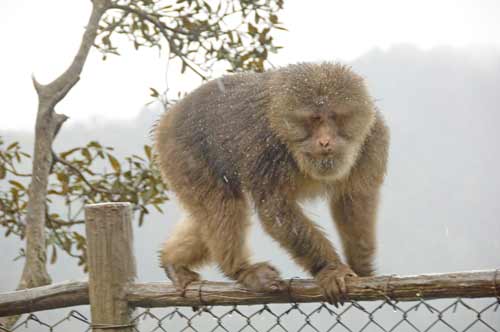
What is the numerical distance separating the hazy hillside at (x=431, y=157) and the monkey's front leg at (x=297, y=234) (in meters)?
3.78

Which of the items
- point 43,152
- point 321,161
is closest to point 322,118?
point 321,161

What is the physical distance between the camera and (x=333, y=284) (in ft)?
8.91

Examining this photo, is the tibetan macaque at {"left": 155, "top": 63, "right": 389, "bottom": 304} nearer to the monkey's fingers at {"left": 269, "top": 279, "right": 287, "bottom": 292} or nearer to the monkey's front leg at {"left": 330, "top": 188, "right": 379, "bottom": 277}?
the monkey's front leg at {"left": 330, "top": 188, "right": 379, "bottom": 277}

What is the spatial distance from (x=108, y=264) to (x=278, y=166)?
112 cm

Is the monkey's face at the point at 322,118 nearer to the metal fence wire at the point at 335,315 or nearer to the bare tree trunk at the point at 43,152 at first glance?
the metal fence wire at the point at 335,315

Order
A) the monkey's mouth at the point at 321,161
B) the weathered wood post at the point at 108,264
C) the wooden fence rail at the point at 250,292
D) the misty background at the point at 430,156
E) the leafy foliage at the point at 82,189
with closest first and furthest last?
the wooden fence rail at the point at 250,292, the weathered wood post at the point at 108,264, the monkey's mouth at the point at 321,161, the leafy foliage at the point at 82,189, the misty background at the point at 430,156

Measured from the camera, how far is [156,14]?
5.39 metres

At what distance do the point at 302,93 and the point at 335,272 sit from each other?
2.80ft

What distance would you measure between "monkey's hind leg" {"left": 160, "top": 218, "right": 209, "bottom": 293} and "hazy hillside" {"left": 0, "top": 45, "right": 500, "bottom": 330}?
3169 millimetres

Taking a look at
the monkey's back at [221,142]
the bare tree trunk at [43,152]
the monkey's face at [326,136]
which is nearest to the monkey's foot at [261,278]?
the monkey's back at [221,142]

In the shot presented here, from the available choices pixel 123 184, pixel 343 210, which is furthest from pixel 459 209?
pixel 343 210

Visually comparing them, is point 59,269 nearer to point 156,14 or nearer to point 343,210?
point 156,14

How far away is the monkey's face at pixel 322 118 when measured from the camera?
3.45m

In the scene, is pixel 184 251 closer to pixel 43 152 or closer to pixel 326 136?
pixel 326 136
